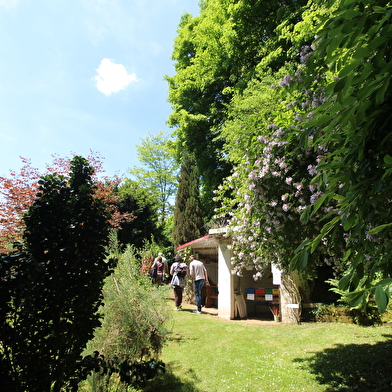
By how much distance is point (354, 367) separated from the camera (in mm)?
4484

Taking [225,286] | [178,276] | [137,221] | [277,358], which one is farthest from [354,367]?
[137,221]

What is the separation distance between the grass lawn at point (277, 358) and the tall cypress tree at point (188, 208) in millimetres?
10750

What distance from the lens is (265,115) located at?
454 centimetres

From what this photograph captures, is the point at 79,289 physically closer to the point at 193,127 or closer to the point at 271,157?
the point at 271,157

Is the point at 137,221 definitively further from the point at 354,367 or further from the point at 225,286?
the point at 354,367

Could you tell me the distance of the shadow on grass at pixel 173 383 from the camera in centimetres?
385

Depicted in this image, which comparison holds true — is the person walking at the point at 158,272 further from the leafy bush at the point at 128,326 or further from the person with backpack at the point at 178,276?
the leafy bush at the point at 128,326

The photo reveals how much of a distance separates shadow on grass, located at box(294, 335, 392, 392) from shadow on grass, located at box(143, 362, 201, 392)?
6.00 feet

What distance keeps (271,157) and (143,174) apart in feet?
87.9

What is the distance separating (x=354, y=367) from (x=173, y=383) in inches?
112

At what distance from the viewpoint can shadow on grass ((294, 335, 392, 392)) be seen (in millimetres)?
3886

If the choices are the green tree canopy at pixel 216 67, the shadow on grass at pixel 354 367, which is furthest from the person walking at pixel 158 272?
the shadow on grass at pixel 354 367

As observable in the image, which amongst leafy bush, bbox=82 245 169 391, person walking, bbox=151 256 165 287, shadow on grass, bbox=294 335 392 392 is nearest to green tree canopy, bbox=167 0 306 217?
person walking, bbox=151 256 165 287

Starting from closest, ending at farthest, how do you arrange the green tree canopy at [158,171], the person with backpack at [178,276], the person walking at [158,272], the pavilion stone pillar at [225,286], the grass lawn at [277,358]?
the grass lawn at [277,358] → the pavilion stone pillar at [225,286] → the person with backpack at [178,276] → the person walking at [158,272] → the green tree canopy at [158,171]
